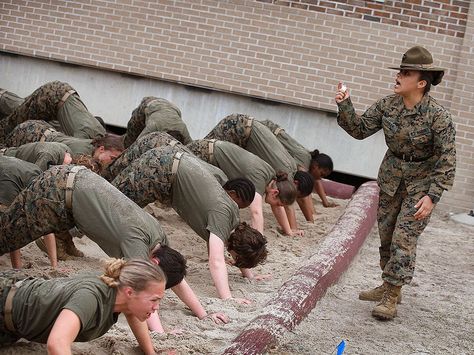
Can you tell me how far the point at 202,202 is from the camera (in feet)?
23.8

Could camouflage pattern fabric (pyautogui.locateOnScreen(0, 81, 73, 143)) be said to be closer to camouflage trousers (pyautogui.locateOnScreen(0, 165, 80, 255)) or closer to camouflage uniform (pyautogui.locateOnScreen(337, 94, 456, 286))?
camouflage uniform (pyautogui.locateOnScreen(337, 94, 456, 286))

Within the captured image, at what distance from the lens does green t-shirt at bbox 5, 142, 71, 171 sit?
7945mm

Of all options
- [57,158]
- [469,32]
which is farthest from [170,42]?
→ [57,158]

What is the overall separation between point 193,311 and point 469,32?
25.3 ft

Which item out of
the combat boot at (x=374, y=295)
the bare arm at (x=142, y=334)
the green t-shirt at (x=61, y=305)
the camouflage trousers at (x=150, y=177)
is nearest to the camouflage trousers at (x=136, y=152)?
the camouflage trousers at (x=150, y=177)

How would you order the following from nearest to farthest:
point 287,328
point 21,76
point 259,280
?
point 287,328
point 259,280
point 21,76

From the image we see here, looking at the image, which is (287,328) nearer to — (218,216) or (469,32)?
(218,216)

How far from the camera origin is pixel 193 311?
6438 mm

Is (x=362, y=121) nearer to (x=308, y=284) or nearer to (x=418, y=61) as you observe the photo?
(x=418, y=61)

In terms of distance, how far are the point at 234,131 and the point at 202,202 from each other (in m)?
3.36

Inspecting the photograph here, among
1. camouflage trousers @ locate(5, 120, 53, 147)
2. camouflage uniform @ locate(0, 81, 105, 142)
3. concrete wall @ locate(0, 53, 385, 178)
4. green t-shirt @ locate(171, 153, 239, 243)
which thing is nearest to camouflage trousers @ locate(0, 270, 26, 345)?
green t-shirt @ locate(171, 153, 239, 243)

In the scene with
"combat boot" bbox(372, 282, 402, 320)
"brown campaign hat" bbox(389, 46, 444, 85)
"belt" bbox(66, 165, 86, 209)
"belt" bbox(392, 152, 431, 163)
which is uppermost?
"brown campaign hat" bbox(389, 46, 444, 85)

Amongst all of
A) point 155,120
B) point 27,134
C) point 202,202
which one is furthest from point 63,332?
point 155,120

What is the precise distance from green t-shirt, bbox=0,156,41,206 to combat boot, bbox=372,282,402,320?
8.37 ft
